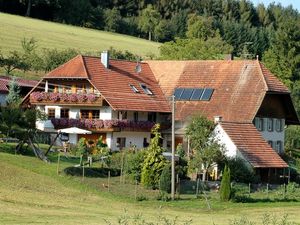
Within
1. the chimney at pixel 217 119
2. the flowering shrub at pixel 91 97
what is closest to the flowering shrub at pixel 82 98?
the flowering shrub at pixel 91 97

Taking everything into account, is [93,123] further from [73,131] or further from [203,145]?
[203,145]

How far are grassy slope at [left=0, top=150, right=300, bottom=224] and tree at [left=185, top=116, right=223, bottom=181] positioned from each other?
6475 millimetres

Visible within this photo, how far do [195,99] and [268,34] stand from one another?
94.2 m

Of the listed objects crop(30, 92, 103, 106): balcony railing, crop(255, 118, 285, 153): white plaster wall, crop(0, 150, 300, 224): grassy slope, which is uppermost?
crop(30, 92, 103, 106): balcony railing

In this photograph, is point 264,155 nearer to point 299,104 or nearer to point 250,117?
point 250,117

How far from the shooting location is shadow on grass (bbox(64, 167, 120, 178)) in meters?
49.3

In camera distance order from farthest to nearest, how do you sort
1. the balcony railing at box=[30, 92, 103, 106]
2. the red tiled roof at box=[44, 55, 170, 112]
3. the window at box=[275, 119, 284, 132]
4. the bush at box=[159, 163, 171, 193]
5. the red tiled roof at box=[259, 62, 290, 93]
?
1. the window at box=[275, 119, 284, 132]
2. the red tiled roof at box=[259, 62, 290, 93]
3. the red tiled roof at box=[44, 55, 170, 112]
4. the balcony railing at box=[30, 92, 103, 106]
5. the bush at box=[159, 163, 171, 193]

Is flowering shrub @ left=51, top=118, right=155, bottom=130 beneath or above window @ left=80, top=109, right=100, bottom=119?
beneath

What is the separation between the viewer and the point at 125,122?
64.6m

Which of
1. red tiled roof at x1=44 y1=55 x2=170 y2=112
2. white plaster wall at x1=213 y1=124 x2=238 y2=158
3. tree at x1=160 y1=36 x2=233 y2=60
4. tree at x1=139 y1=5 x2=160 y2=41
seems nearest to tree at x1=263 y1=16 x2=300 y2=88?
tree at x1=160 y1=36 x2=233 y2=60

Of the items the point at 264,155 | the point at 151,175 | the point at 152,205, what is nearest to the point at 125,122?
the point at 264,155

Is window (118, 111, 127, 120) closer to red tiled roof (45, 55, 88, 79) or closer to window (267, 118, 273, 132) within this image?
red tiled roof (45, 55, 88, 79)

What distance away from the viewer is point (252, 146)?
2340 inches

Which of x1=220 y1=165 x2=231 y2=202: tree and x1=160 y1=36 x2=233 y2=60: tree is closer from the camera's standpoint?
x1=220 y1=165 x2=231 y2=202: tree
